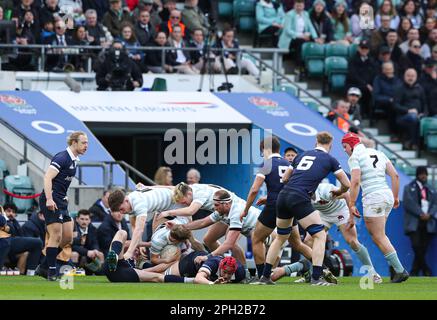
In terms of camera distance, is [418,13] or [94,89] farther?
A: [418,13]

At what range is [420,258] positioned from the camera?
27375 millimetres

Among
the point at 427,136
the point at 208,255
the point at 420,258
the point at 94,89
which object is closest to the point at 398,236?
the point at 420,258

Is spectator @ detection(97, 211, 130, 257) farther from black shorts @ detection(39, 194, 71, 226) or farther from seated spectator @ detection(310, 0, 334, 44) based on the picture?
seated spectator @ detection(310, 0, 334, 44)

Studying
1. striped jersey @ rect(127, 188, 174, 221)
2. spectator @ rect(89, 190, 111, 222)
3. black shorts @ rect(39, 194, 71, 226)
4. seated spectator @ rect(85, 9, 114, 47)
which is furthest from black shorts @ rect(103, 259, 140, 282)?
seated spectator @ rect(85, 9, 114, 47)

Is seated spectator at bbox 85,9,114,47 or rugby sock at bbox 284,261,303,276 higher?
seated spectator at bbox 85,9,114,47

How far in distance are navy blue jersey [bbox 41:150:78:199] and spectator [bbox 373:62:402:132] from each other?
36.7 feet

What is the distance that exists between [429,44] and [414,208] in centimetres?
642

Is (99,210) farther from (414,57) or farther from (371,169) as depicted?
(414,57)

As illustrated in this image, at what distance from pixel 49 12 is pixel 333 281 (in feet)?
36.0

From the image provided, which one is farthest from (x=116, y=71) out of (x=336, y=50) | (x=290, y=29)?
(x=336, y=50)

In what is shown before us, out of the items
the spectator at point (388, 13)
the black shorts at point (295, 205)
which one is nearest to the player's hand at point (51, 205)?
the black shorts at point (295, 205)

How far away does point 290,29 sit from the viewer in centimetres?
3106

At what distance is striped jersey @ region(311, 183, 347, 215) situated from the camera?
68.6 feet
